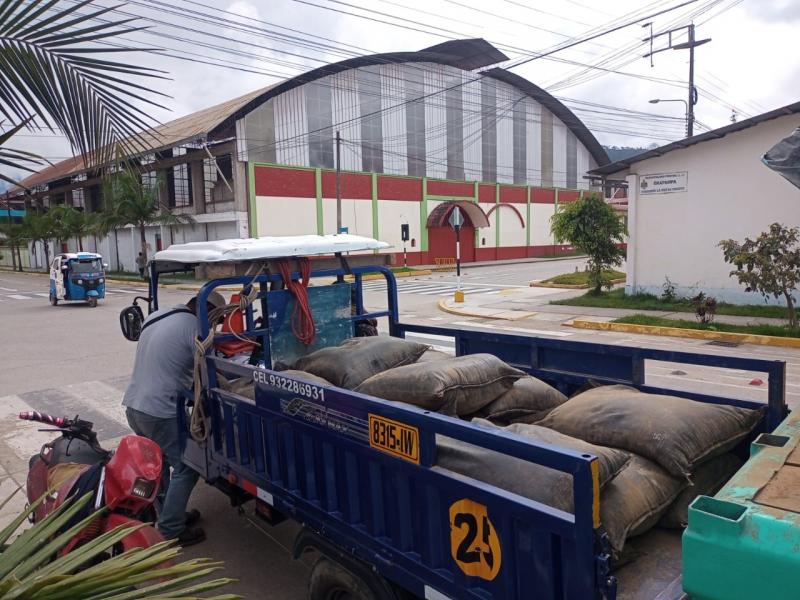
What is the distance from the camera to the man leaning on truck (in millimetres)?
4008

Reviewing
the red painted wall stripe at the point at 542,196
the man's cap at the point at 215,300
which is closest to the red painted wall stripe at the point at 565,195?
the red painted wall stripe at the point at 542,196

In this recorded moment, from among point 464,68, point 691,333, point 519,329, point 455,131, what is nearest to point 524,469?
point 691,333

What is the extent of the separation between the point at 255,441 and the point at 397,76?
36764 millimetres

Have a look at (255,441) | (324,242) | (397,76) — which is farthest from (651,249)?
(397,76)

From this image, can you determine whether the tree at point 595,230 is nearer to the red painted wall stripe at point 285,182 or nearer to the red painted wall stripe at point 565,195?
the red painted wall stripe at point 285,182

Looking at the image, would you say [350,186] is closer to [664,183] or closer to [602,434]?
[664,183]

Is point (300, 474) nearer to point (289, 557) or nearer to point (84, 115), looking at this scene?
point (289, 557)

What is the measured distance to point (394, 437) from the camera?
7.96 ft

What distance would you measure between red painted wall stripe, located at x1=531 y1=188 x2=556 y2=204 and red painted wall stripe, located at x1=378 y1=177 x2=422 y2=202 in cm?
1163

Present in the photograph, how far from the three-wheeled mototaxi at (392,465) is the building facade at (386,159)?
23460mm

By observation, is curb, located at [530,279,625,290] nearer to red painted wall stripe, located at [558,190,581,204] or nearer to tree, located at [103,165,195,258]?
tree, located at [103,165,195,258]

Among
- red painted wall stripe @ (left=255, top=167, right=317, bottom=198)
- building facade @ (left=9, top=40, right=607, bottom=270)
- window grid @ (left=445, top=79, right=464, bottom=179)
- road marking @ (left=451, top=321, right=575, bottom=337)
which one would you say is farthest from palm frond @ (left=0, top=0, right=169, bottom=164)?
window grid @ (left=445, top=79, right=464, bottom=179)

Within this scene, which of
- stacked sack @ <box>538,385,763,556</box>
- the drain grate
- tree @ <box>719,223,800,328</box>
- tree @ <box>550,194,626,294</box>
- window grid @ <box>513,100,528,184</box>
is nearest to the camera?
stacked sack @ <box>538,385,763,556</box>

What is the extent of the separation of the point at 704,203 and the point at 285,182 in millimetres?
21321
